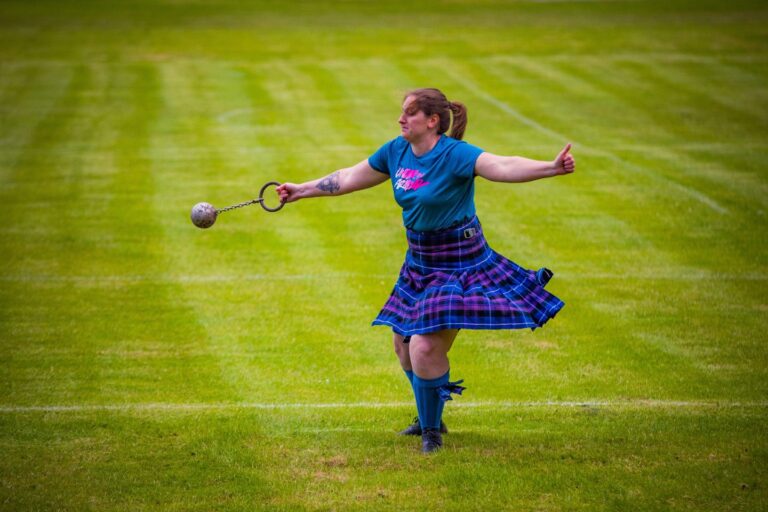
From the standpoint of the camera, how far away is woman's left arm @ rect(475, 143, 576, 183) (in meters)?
5.31

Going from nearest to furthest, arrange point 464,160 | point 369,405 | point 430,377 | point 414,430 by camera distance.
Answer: point 464,160 → point 430,377 → point 414,430 → point 369,405

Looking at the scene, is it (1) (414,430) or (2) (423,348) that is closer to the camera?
(2) (423,348)

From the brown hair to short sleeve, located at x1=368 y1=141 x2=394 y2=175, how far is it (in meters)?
0.35

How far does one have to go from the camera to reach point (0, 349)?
26.9ft

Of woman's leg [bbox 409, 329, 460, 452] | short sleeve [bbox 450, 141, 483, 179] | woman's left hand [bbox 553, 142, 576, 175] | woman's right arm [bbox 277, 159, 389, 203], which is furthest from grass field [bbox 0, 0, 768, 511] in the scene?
woman's left hand [bbox 553, 142, 576, 175]

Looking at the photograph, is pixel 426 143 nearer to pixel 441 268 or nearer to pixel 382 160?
pixel 382 160

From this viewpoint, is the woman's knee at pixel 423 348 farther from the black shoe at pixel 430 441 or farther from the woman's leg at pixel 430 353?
the black shoe at pixel 430 441

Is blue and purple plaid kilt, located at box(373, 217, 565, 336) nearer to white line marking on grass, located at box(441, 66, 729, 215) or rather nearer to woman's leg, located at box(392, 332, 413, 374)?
woman's leg, located at box(392, 332, 413, 374)

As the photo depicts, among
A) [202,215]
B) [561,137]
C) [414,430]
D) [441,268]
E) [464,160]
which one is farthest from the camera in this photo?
[561,137]

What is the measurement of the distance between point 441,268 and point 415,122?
815 mm

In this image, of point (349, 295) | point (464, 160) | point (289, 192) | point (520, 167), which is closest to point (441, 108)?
point (464, 160)

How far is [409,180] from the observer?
5.94 meters

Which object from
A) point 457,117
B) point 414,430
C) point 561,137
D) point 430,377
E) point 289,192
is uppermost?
point 457,117

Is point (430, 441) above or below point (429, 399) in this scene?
below
